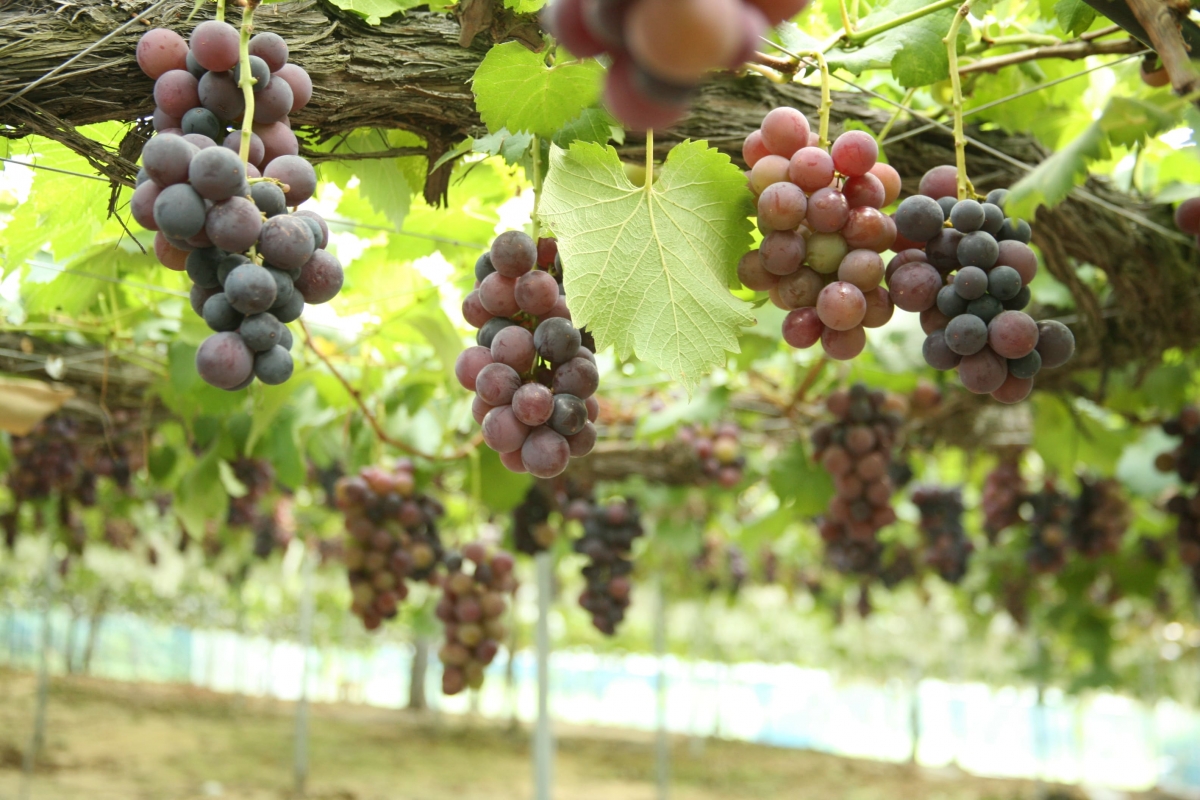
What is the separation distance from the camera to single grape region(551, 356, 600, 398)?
1.18 metres

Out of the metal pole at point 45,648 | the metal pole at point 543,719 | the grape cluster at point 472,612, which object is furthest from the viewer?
the metal pole at point 45,648

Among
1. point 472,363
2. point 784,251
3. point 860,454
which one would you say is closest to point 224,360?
point 472,363

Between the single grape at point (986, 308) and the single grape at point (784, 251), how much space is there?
0.23 m

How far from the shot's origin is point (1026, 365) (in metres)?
1.20

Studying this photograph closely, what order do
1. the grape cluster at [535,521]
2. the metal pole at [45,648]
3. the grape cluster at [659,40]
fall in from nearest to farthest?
the grape cluster at [659,40] < the grape cluster at [535,521] < the metal pole at [45,648]

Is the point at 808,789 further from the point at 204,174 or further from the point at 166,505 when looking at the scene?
the point at 204,174


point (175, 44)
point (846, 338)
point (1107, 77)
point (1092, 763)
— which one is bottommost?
point (1092, 763)

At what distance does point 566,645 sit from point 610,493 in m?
18.1

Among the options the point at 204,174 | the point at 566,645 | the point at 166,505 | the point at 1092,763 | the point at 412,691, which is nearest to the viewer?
the point at 204,174

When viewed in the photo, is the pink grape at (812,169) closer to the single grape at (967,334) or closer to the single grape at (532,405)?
the single grape at (967,334)

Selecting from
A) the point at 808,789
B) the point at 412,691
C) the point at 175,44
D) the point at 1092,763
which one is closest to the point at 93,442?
the point at 175,44

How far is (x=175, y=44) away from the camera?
1203 mm

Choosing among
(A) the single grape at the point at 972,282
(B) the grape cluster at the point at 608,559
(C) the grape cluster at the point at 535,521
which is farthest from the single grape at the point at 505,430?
(B) the grape cluster at the point at 608,559

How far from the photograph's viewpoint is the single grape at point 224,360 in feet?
3.40
